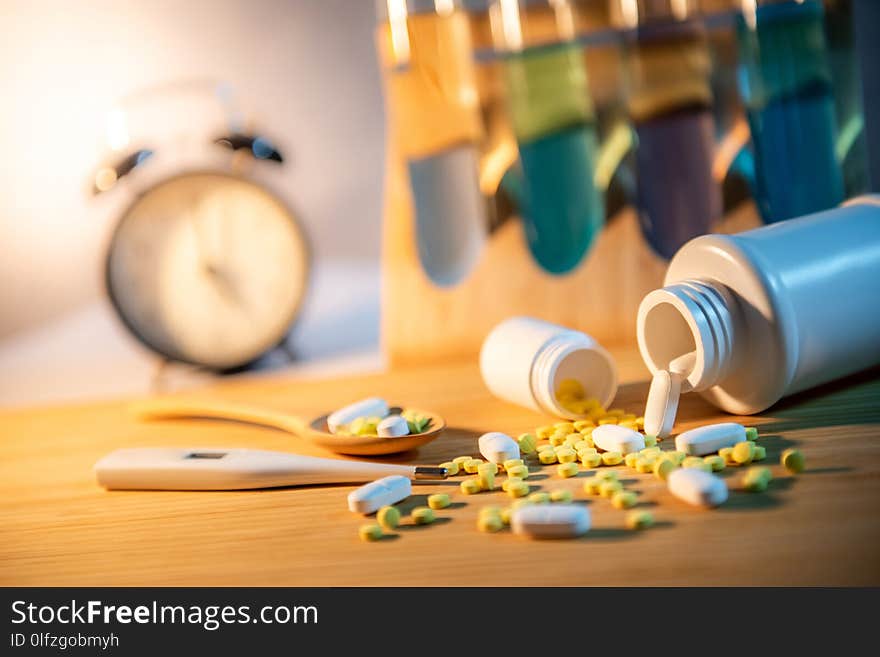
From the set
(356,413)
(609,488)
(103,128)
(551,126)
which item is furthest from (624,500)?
(103,128)

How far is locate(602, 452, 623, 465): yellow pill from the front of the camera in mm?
831

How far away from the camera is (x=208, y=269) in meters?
1.26

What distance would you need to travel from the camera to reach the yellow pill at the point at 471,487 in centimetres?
80

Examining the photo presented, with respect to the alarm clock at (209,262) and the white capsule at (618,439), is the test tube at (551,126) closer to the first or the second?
the alarm clock at (209,262)

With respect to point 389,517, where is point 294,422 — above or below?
above

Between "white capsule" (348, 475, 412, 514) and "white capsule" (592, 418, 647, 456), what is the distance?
0.16 m

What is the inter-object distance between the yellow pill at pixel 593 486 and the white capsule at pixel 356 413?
25 cm

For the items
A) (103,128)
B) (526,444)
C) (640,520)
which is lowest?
(640,520)

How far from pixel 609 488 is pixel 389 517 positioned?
154 millimetres

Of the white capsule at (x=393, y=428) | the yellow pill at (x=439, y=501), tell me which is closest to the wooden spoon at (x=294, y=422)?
the white capsule at (x=393, y=428)

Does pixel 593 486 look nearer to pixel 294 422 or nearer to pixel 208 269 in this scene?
pixel 294 422

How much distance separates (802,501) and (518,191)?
0.60 metres

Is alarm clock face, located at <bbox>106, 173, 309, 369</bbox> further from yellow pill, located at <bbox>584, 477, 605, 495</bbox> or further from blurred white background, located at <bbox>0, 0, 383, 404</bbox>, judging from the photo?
yellow pill, located at <bbox>584, 477, 605, 495</bbox>

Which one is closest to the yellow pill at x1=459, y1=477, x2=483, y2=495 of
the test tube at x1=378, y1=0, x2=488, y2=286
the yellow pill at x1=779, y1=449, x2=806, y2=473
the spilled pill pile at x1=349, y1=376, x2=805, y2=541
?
the spilled pill pile at x1=349, y1=376, x2=805, y2=541
